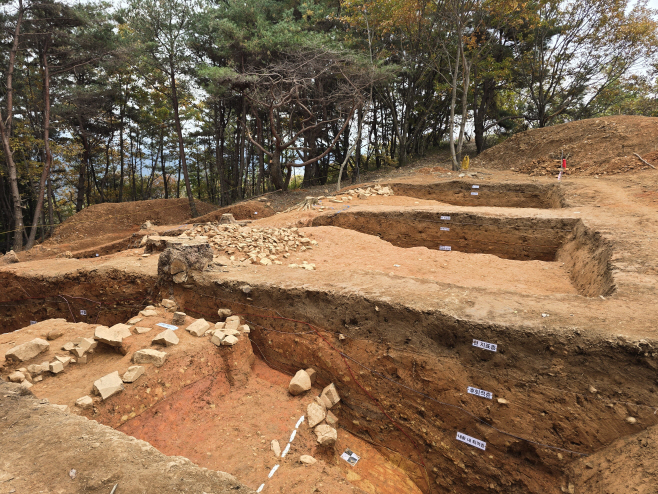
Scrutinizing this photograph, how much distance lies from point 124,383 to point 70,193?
2522cm

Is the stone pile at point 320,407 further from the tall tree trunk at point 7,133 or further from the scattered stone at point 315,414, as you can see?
the tall tree trunk at point 7,133

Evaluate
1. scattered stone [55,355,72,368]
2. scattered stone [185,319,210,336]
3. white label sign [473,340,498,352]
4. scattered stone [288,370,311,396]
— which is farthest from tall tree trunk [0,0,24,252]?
white label sign [473,340,498,352]

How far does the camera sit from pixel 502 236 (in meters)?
6.51

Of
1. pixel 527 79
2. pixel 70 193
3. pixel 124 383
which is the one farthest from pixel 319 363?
pixel 70 193

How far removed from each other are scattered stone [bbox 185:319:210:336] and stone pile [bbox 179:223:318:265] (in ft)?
5.32

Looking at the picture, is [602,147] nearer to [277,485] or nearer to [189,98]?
[277,485]

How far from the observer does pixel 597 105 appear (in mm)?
17516

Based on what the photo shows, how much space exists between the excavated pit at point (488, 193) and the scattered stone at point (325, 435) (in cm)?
816

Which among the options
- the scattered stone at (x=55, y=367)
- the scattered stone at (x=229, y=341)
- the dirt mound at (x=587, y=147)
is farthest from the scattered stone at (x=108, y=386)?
the dirt mound at (x=587, y=147)

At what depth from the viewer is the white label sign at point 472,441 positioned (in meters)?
2.67

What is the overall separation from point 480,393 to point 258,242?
14.3 feet

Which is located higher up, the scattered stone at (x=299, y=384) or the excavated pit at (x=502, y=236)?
the excavated pit at (x=502, y=236)

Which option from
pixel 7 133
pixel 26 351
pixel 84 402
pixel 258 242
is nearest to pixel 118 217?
pixel 7 133

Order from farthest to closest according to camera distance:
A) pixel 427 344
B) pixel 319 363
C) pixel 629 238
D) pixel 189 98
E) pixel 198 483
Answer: pixel 189 98 → pixel 629 238 → pixel 319 363 → pixel 427 344 → pixel 198 483
